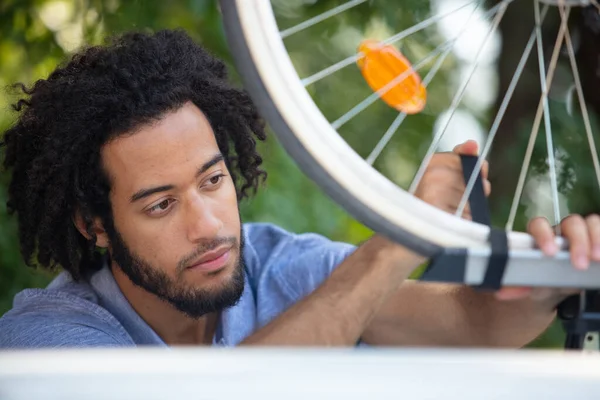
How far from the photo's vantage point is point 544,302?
1241mm

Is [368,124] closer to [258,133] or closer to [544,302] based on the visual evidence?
[258,133]

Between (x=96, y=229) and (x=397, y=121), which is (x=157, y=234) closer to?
(x=96, y=229)

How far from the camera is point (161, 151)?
4.77 feet

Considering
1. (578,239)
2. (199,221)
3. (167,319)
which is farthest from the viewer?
(167,319)

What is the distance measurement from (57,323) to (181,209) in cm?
27

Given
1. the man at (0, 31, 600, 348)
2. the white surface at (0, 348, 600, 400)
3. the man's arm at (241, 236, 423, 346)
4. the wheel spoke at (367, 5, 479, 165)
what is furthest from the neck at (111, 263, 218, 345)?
the white surface at (0, 348, 600, 400)

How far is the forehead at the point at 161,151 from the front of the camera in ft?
4.77

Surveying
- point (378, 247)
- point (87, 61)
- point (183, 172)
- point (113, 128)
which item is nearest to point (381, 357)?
point (378, 247)

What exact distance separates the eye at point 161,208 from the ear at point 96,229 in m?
0.17

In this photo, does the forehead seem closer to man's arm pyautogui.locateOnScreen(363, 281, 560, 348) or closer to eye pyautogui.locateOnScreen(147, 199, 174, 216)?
eye pyautogui.locateOnScreen(147, 199, 174, 216)

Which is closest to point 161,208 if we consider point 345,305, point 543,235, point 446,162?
point 345,305

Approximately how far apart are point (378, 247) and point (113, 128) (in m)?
0.55

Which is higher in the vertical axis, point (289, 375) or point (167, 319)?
point (289, 375)

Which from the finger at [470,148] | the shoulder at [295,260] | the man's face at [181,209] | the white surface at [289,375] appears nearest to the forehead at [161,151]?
the man's face at [181,209]
